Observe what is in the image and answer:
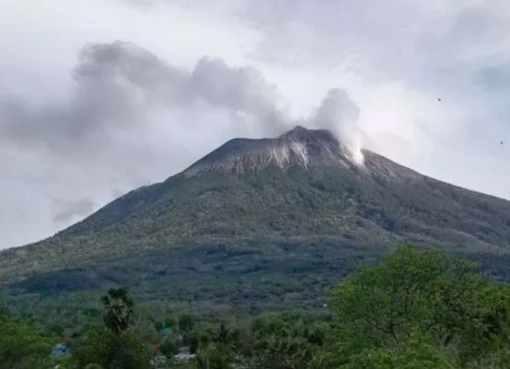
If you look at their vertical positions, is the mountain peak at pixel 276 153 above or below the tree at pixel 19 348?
above

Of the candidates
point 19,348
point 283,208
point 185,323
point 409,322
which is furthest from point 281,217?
point 409,322

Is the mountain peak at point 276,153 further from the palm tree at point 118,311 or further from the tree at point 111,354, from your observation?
the tree at point 111,354

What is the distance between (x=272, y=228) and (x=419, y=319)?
12326 centimetres

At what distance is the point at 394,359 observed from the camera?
83.7 ft

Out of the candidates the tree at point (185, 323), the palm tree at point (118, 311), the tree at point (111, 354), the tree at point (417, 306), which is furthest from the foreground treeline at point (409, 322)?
the tree at point (185, 323)

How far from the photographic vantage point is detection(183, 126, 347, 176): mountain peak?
17973 centimetres

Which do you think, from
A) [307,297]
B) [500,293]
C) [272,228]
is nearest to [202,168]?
[272,228]

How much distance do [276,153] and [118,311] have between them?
426 ft

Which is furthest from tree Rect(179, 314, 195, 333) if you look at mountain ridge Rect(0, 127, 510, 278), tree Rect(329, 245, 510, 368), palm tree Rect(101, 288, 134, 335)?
mountain ridge Rect(0, 127, 510, 278)

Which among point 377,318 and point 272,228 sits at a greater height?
point 272,228

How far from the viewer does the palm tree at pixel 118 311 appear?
173 ft

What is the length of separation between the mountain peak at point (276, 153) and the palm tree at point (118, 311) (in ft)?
398

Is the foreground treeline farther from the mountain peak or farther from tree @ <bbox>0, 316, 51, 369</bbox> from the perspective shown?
the mountain peak

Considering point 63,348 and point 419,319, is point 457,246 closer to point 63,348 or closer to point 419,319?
point 63,348
